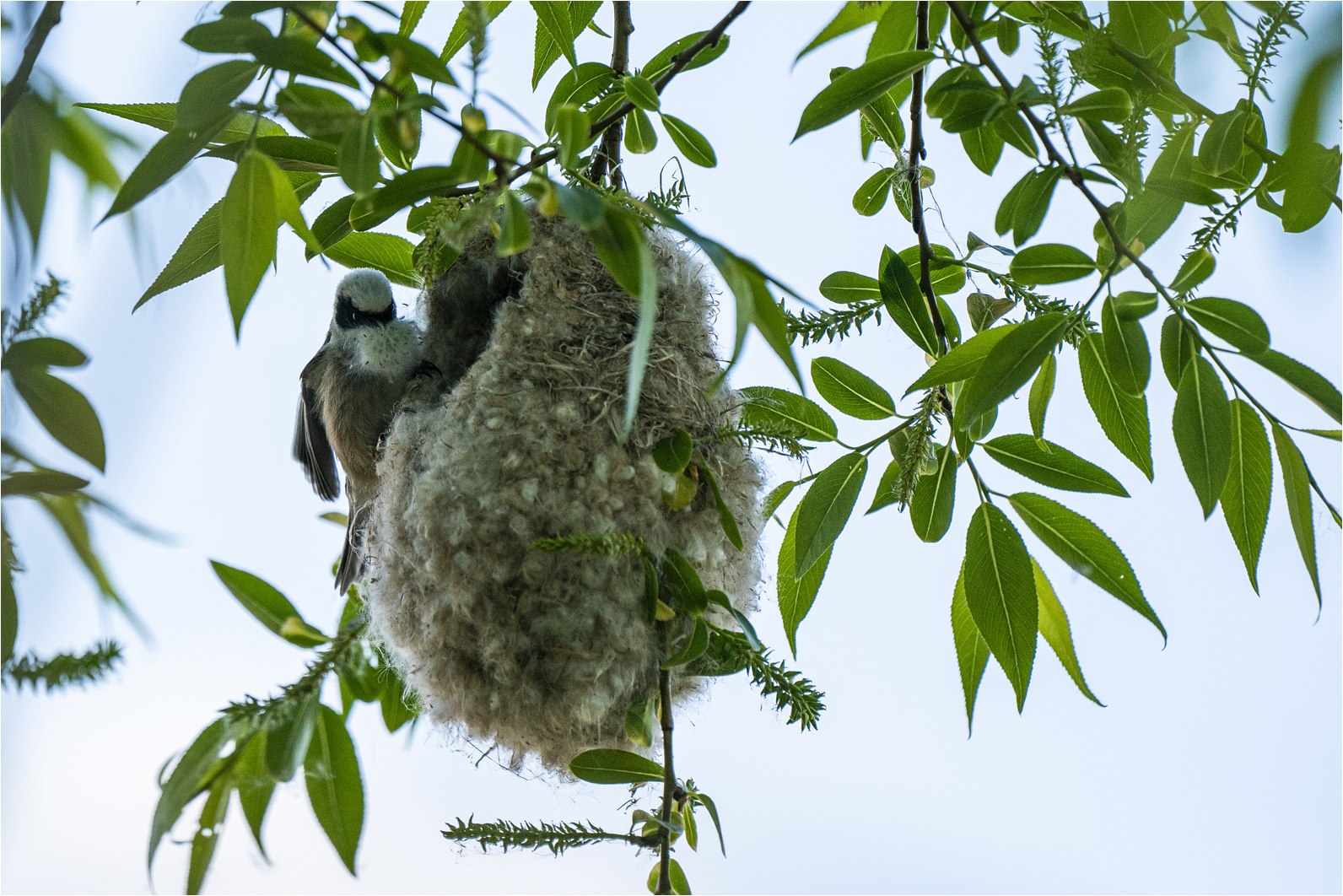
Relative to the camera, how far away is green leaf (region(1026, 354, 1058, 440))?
1.14 m

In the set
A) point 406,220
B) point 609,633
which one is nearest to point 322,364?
point 406,220

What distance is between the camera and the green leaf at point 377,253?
1.32 m

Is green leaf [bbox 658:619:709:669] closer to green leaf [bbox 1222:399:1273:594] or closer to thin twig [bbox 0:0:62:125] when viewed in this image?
green leaf [bbox 1222:399:1273:594]

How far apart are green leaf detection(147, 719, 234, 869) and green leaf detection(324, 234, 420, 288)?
2.29ft

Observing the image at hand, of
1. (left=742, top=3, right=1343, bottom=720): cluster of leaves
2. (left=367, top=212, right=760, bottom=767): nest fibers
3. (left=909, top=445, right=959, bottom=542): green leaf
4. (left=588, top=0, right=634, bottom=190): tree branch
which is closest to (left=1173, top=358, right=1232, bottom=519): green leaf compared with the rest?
(left=742, top=3, right=1343, bottom=720): cluster of leaves

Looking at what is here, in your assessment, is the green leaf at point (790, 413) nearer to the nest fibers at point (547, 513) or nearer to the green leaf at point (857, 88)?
the nest fibers at point (547, 513)

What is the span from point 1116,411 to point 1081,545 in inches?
5.9

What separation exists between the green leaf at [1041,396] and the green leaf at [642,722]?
53cm

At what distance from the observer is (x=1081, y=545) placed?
1079 mm

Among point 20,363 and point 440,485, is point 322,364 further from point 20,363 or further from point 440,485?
point 20,363

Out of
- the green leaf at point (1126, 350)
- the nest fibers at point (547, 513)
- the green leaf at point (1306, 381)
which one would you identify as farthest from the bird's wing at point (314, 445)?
the green leaf at point (1306, 381)

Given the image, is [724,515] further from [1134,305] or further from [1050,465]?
[1134,305]

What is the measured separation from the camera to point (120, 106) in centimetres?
97

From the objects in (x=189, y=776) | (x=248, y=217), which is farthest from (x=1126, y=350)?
(x=189, y=776)
